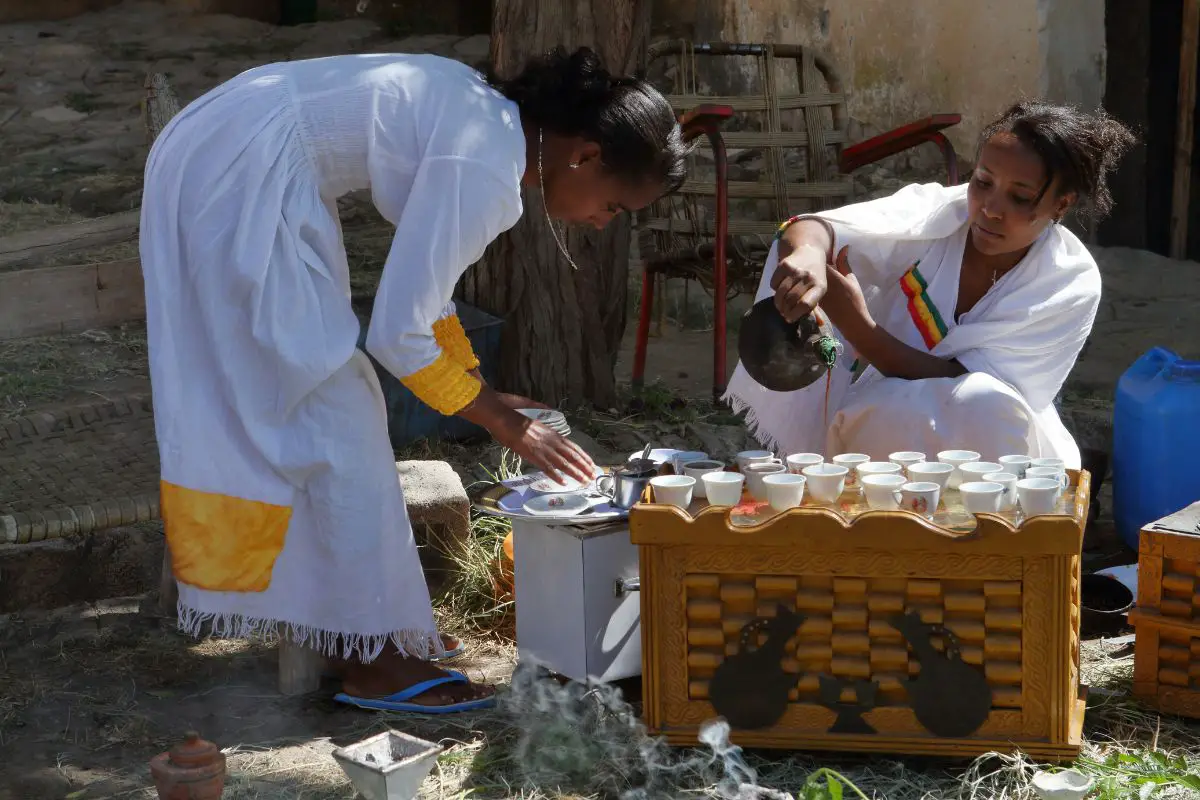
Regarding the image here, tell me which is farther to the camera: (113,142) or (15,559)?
(113,142)

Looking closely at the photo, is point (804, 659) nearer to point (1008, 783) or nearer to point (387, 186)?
point (1008, 783)

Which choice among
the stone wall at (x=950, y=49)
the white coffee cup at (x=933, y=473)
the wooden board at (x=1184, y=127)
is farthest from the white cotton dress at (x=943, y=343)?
the wooden board at (x=1184, y=127)

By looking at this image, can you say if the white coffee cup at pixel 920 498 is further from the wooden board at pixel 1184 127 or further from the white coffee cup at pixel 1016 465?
the wooden board at pixel 1184 127

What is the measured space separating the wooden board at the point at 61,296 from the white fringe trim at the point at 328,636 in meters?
1.06

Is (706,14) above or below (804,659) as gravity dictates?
above

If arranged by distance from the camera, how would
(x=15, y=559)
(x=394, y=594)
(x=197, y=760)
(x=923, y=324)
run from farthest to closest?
1. (x=15, y=559)
2. (x=923, y=324)
3. (x=394, y=594)
4. (x=197, y=760)

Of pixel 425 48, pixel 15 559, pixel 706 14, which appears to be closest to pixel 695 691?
pixel 15 559

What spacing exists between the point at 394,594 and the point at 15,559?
1304 millimetres

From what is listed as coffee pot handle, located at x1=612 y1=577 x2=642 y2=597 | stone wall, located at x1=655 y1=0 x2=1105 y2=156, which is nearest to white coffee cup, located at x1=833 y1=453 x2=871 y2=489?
coffee pot handle, located at x1=612 y1=577 x2=642 y2=597

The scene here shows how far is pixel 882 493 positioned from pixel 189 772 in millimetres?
1319

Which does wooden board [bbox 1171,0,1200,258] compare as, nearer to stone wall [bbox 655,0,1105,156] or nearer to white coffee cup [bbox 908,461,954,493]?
stone wall [bbox 655,0,1105,156]

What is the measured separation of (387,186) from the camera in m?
2.78

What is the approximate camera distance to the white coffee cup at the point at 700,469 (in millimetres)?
2792

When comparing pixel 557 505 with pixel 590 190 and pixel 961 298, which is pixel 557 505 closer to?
pixel 590 190
